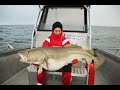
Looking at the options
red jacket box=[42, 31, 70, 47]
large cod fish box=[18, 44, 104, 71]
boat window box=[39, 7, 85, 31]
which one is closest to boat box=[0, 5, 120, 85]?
boat window box=[39, 7, 85, 31]

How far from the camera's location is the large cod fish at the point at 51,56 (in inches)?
162

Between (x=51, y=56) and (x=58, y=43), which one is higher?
(x=58, y=43)

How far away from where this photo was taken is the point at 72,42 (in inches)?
253

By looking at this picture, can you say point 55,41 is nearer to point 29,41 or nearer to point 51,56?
point 51,56

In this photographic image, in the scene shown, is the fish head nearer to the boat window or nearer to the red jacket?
the red jacket

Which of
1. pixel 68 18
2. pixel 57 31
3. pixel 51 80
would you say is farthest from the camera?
pixel 68 18

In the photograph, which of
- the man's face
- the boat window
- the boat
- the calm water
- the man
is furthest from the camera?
the calm water

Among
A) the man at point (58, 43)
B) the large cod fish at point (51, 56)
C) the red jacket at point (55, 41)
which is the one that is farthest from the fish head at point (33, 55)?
the red jacket at point (55, 41)

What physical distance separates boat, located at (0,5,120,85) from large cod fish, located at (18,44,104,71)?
0.79m

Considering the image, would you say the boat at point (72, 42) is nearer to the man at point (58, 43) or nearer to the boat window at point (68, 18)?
the boat window at point (68, 18)

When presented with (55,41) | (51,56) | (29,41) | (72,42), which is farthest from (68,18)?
(29,41)

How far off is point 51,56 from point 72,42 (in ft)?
7.65

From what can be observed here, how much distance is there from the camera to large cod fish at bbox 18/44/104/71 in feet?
13.5
